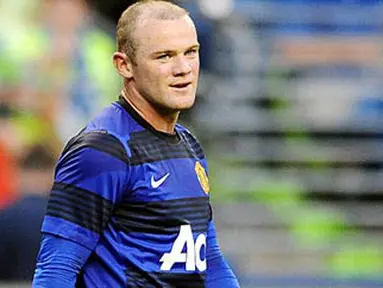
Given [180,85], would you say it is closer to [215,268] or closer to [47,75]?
[215,268]

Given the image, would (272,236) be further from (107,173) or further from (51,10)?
Answer: (107,173)

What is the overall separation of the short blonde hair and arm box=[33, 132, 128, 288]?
327mm

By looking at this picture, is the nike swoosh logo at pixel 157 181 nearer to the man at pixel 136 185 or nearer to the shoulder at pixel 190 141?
the man at pixel 136 185

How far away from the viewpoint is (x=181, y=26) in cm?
420

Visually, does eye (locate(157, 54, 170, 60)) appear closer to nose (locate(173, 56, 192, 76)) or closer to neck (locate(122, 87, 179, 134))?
nose (locate(173, 56, 192, 76))

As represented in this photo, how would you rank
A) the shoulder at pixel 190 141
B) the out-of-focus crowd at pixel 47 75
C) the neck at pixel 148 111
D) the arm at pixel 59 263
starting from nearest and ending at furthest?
the arm at pixel 59 263, the neck at pixel 148 111, the shoulder at pixel 190 141, the out-of-focus crowd at pixel 47 75

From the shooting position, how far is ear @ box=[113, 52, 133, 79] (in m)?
4.23

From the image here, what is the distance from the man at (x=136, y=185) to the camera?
4035 mm

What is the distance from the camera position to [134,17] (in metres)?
4.19

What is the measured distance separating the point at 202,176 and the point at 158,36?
536mm

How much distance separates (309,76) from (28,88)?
246 cm

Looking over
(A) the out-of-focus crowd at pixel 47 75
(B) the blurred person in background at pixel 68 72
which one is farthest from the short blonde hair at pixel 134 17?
(B) the blurred person in background at pixel 68 72

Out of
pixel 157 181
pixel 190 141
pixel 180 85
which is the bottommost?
pixel 157 181

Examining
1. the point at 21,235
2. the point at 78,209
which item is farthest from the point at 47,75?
the point at 78,209
